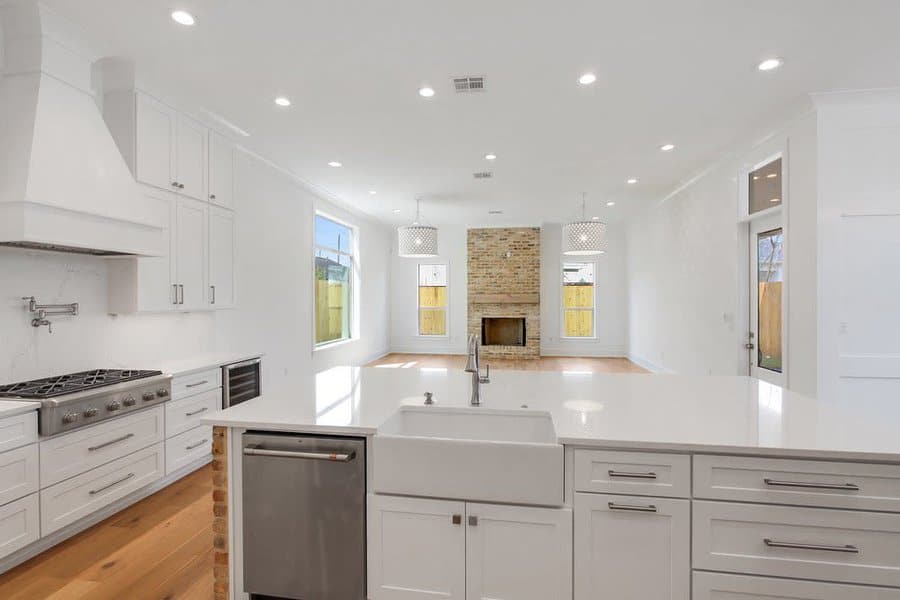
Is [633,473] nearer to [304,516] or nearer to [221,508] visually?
[304,516]

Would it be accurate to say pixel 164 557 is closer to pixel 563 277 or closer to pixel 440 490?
pixel 440 490

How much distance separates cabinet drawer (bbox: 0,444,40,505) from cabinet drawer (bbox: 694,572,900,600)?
9.64 ft

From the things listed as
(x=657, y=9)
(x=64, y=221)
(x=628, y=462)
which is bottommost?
(x=628, y=462)

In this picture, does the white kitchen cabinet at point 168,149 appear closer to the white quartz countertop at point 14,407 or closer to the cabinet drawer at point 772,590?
the white quartz countertop at point 14,407

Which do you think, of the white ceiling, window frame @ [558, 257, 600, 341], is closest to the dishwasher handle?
the white ceiling

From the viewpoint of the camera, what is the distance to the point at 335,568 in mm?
1600

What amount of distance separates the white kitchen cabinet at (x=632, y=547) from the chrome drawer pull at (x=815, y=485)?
0.27 meters

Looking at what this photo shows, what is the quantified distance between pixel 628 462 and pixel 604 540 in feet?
0.91

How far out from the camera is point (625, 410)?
1.79 meters

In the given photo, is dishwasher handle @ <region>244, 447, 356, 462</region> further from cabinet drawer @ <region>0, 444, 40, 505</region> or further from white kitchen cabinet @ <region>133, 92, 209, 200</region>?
white kitchen cabinet @ <region>133, 92, 209, 200</region>

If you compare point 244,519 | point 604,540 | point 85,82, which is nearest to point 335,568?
point 244,519

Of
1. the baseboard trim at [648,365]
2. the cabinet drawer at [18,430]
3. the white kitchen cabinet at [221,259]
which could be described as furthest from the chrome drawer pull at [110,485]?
the baseboard trim at [648,365]

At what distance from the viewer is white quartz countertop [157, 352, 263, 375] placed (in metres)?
3.13

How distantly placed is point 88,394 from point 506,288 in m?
7.73
